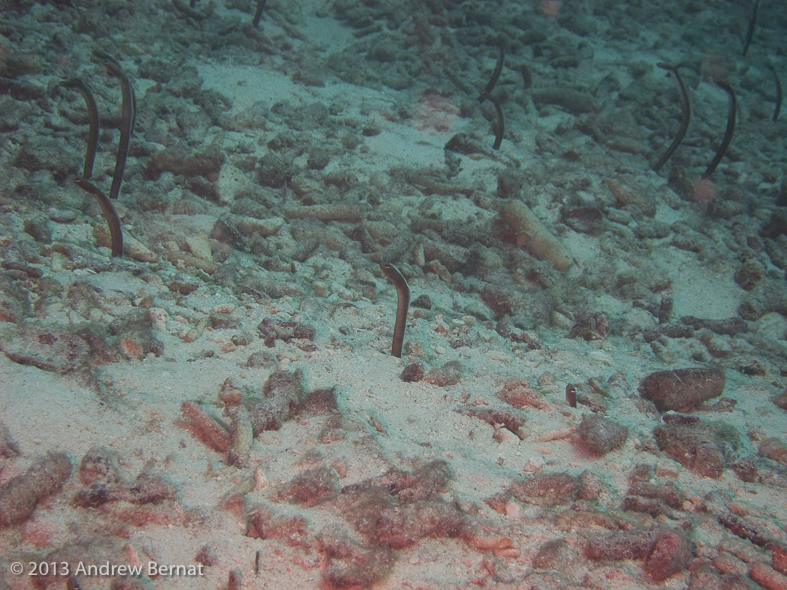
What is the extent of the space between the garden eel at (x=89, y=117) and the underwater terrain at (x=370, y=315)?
34mm

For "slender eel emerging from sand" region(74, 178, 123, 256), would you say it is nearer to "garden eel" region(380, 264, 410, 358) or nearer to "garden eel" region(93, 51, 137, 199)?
A: "garden eel" region(93, 51, 137, 199)

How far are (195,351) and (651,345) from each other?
2.86 metres

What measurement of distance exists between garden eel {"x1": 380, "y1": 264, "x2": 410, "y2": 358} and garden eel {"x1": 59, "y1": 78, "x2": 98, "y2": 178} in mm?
2303

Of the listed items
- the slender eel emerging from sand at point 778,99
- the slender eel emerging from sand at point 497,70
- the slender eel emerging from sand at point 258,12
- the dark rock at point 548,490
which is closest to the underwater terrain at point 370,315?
the dark rock at point 548,490

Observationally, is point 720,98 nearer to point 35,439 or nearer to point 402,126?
point 402,126

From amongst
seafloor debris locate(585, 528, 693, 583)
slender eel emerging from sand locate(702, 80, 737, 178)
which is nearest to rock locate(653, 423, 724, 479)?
seafloor debris locate(585, 528, 693, 583)

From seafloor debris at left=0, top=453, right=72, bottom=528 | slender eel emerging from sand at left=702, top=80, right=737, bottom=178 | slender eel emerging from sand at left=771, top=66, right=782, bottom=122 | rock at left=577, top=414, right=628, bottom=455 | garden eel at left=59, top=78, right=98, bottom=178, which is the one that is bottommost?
seafloor debris at left=0, top=453, right=72, bottom=528

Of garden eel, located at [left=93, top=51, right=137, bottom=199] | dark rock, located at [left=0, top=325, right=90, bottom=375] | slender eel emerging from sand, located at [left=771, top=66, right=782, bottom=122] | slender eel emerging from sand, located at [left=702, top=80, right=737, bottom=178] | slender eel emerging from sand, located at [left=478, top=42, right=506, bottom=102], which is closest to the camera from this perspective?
dark rock, located at [left=0, top=325, right=90, bottom=375]

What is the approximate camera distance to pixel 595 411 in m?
2.60

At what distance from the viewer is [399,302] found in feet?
8.76

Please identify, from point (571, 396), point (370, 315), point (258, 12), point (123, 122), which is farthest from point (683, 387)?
point (258, 12)

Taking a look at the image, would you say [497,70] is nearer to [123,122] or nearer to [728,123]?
[728,123]

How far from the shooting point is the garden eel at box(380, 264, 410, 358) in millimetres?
2547

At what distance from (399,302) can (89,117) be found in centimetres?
249
